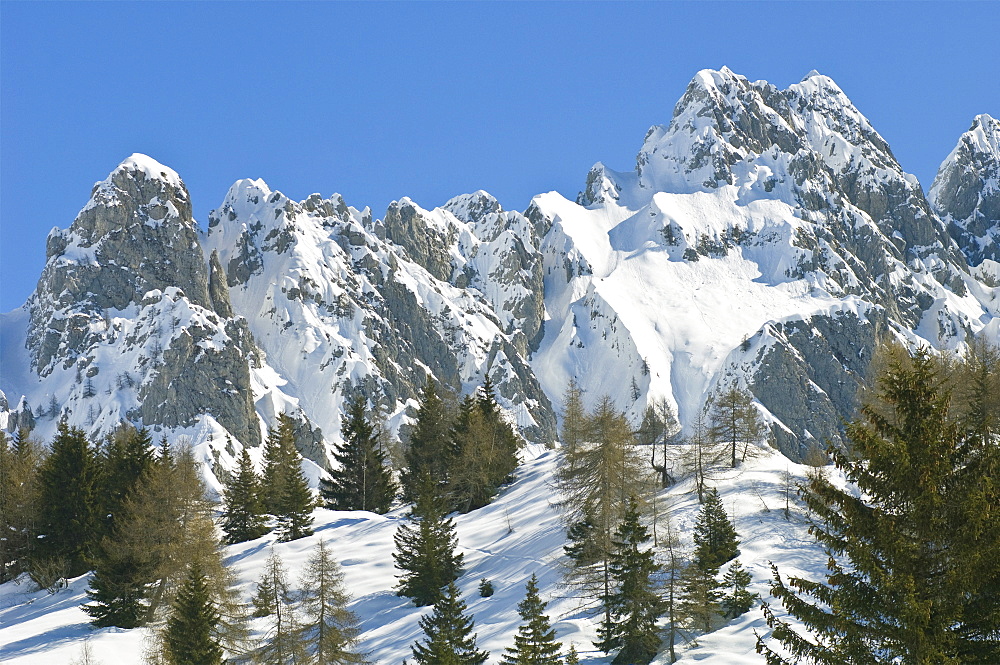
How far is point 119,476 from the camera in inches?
2425

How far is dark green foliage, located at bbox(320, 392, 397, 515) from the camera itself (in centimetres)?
7900

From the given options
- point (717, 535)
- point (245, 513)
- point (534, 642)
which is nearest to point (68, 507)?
point (245, 513)

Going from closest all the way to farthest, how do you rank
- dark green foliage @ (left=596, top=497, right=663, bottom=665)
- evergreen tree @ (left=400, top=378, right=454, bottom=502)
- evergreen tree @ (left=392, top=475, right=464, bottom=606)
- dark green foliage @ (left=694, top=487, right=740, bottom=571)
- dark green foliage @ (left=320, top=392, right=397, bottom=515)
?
dark green foliage @ (left=596, top=497, right=663, bottom=665)
dark green foliage @ (left=694, top=487, right=740, bottom=571)
evergreen tree @ (left=392, top=475, right=464, bottom=606)
evergreen tree @ (left=400, top=378, right=454, bottom=502)
dark green foliage @ (left=320, top=392, right=397, bottom=515)

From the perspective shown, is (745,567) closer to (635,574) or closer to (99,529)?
(635,574)

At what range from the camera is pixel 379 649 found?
161 feet

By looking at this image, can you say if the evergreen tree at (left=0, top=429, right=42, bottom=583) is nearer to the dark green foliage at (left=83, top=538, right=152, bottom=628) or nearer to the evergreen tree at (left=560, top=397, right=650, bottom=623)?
the dark green foliage at (left=83, top=538, right=152, bottom=628)

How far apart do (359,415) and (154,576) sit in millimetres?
31414

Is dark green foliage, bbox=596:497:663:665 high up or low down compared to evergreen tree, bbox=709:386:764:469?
down

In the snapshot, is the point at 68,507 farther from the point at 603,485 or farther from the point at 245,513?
the point at 603,485

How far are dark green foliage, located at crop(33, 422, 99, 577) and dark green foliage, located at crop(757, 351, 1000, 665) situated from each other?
184 ft

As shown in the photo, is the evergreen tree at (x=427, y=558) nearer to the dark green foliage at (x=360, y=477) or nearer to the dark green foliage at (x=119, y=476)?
the dark green foliage at (x=119, y=476)

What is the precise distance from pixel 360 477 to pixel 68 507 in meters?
26.4

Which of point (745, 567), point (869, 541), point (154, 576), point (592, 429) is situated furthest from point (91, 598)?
point (869, 541)

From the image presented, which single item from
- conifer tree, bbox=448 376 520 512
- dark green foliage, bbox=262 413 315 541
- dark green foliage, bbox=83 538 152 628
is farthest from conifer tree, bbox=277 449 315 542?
dark green foliage, bbox=83 538 152 628
